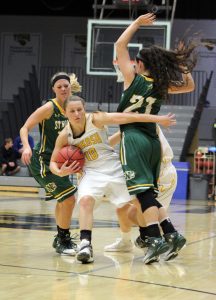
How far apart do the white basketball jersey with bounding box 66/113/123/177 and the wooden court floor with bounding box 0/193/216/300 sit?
79 centimetres

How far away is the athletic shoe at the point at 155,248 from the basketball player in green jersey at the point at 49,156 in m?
0.89

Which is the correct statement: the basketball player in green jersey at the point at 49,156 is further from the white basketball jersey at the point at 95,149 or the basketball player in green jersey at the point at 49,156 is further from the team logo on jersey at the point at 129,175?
the team logo on jersey at the point at 129,175

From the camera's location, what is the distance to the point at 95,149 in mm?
5871

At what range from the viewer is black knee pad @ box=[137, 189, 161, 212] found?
543cm

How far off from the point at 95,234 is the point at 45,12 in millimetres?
16527

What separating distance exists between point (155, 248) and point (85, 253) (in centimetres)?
56

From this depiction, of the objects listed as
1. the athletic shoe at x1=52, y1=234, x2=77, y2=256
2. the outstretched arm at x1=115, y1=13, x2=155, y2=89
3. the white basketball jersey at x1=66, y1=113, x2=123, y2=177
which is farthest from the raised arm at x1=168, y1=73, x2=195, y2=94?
the athletic shoe at x1=52, y1=234, x2=77, y2=256

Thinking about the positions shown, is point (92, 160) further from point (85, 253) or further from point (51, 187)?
point (85, 253)

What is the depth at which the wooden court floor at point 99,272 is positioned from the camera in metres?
4.23

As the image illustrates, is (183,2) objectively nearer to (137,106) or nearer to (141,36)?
(141,36)

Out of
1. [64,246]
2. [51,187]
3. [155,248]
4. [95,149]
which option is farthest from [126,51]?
[64,246]

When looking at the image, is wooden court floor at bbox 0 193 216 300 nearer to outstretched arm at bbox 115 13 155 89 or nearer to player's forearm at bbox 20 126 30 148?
player's forearm at bbox 20 126 30 148

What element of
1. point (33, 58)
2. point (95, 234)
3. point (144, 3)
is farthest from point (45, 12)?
point (95, 234)

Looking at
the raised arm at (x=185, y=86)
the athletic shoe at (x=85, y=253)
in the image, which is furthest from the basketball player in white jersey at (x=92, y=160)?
the raised arm at (x=185, y=86)
